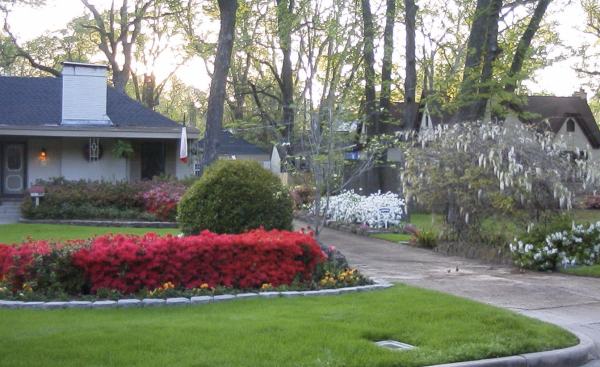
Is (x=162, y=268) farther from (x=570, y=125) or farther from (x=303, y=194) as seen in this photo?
(x=570, y=125)

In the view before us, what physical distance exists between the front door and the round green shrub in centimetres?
1490

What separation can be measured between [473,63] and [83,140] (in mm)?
13692

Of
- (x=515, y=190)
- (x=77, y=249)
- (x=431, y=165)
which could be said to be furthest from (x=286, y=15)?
(x=77, y=249)

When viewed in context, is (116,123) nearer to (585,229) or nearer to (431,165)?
(431,165)

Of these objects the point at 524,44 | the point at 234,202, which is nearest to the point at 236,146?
the point at 524,44

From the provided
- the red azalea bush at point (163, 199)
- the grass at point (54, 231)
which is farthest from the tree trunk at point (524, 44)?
the grass at point (54, 231)

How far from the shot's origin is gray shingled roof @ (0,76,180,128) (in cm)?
2689

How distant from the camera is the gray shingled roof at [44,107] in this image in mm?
26891

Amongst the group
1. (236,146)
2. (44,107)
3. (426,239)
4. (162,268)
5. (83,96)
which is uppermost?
(83,96)

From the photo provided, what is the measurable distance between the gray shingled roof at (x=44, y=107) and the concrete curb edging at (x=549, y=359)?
826 inches

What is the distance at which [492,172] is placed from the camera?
52.9 ft

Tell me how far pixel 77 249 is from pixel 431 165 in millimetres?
9564

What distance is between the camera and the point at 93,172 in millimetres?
27484

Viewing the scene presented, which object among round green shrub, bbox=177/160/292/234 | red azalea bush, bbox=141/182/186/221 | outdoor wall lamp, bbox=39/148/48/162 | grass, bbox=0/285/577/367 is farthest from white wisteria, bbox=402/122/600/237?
outdoor wall lamp, bbox=39/148/48/162
